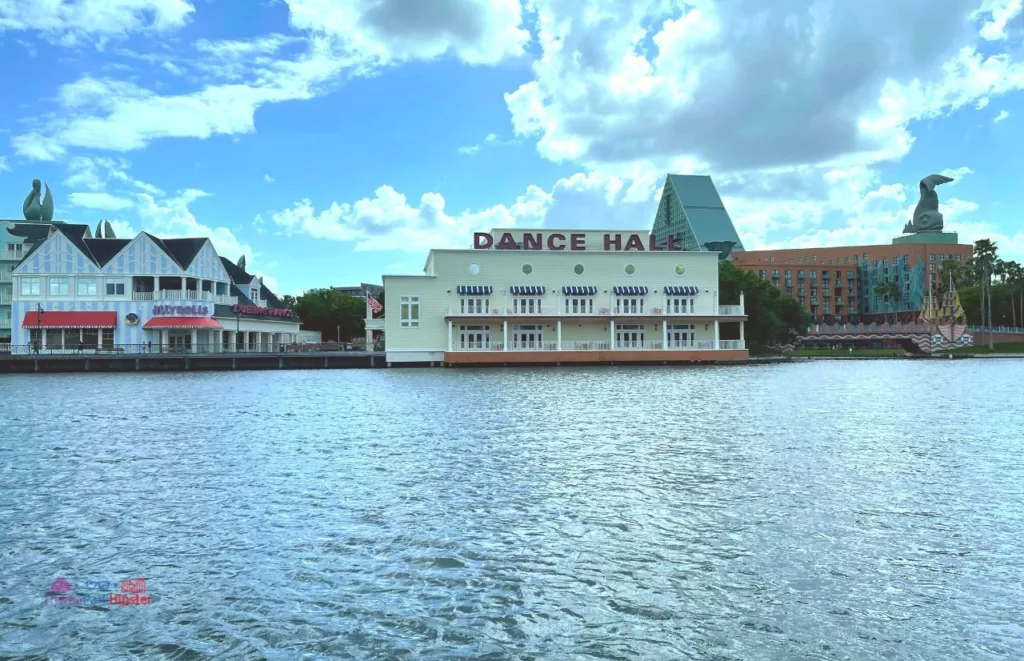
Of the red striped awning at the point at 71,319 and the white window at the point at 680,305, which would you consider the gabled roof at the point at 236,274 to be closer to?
the red striped awning at the point at 71,319

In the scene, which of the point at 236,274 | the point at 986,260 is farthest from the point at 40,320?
the point at 986,260

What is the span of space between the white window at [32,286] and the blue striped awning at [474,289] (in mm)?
40196

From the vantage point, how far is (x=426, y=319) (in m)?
75.1

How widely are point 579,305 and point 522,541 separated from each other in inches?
2597

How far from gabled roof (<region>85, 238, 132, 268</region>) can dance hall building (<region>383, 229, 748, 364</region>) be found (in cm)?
2848

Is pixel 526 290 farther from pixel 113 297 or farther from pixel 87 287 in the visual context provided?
pixel 87 287

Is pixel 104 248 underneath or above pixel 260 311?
above

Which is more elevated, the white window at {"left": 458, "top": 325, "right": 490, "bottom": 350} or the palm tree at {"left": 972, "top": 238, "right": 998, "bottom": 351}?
the palm tree at {"left": 972, "top": 238, "right": 998, "bottom": 351}

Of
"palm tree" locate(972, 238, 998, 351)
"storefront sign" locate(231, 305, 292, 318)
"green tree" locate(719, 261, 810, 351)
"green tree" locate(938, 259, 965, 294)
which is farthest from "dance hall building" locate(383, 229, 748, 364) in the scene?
"green tree" locate(938, 259, 965, 294)

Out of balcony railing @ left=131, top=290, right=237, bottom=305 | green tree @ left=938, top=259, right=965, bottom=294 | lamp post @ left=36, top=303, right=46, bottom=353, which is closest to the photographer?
lamp post @ left=36, top=303, right=46, bottom=353

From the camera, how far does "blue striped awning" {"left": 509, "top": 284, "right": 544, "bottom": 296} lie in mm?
75438

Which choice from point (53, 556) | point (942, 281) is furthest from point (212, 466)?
point (942, 281)

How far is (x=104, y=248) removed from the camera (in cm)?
8038

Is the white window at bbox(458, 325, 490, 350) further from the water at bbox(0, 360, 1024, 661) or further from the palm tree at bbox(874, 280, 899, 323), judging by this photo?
the palm tree at bbox(874, 280, 899, 323)
